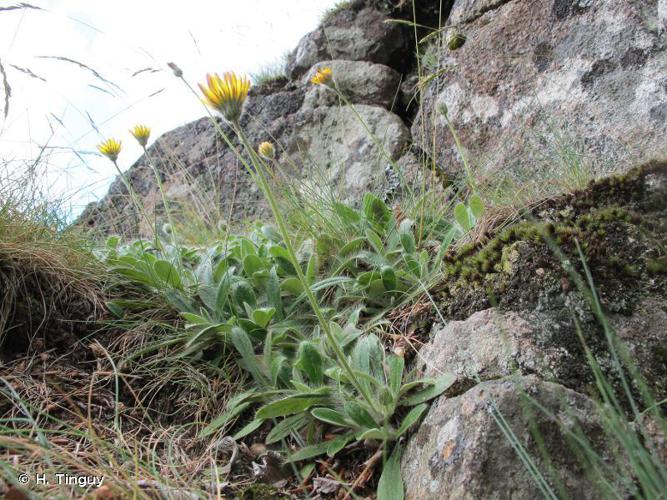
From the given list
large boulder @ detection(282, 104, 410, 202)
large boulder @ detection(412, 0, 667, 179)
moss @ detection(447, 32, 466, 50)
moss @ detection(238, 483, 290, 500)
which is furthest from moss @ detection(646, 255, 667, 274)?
moss @ detection(447, 32, 466, 50)

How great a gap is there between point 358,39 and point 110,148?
2578mm

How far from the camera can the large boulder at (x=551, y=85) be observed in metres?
2.47

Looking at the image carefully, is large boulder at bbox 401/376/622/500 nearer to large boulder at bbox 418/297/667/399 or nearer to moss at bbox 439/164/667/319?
large boulder at bbox 418/297/667/399

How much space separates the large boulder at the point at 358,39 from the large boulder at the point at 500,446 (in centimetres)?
336

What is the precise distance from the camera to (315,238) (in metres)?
2.31

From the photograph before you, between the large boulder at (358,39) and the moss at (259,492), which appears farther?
the large boulder at (358,39)

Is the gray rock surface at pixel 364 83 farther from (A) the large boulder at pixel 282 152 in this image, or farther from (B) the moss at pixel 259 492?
(B) the moss at pixel 259 492

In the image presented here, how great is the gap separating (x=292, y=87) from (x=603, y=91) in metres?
2.63

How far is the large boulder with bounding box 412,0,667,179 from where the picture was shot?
2.47m

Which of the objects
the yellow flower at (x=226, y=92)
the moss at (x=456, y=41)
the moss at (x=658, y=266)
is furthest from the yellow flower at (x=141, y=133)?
the moss at (x=456, y=41)

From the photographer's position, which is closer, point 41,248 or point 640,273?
point 640,273

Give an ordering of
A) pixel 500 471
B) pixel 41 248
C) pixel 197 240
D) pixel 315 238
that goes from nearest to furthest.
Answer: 1. pixel 500 471
2. pixel 41 248
3. pixel 315 238
4. pixel 197 240

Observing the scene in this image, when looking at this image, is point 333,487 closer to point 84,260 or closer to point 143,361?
point 143,361

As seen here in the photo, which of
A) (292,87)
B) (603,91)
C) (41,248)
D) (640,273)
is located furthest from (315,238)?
(292,87)
